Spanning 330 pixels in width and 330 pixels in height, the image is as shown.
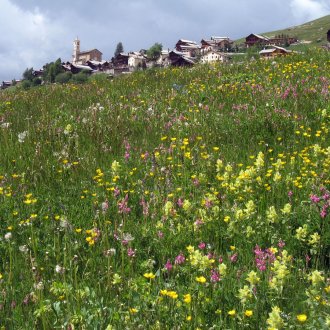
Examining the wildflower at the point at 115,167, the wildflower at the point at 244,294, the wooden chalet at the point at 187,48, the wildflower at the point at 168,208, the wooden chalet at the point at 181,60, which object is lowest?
the wildflower at the point at 244,294

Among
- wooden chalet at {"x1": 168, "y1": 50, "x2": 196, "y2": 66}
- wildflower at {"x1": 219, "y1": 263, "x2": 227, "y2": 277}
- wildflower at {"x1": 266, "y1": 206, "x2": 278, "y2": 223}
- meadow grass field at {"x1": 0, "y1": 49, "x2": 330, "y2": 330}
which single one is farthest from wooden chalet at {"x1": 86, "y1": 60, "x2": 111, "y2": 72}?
wildflower at {"x1": 219, "y1": 263, "x2": 227, "y2": 277}

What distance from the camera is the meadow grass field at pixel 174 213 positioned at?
2652 millimetres

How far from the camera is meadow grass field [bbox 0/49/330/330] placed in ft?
8.70

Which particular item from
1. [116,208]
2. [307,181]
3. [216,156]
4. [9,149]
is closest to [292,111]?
[216,156]

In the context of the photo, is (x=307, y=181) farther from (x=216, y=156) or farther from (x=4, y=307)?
(x=4, y=307)

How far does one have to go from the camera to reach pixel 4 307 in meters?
2.93

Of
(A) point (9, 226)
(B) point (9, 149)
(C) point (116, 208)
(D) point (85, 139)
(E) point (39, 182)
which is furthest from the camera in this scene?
(D) point (85, 139)

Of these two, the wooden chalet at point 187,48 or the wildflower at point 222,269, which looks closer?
the wildflower at point 222,269

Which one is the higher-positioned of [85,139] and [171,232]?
[85,139]

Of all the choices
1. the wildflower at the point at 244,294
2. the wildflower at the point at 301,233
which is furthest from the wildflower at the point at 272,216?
the wildflower at the point at 244,294

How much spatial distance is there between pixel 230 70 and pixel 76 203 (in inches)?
357

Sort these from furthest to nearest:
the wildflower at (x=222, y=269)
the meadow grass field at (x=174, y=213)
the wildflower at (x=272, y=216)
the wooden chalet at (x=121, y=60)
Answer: the wooden chalet at (x=121, y=60) → the wildflower at (x=272, y=216) → the wildflower at (x=222, y=269) → the meadow grass field at (x=174, y=213)

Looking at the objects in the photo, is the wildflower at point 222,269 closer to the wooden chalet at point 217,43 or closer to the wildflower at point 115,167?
the wildflower at point 115,167

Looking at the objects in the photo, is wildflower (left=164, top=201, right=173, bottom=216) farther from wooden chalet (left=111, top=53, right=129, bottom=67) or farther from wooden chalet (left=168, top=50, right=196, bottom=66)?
wooden chalet (left=111, top=53, right=129, bottom=67)
